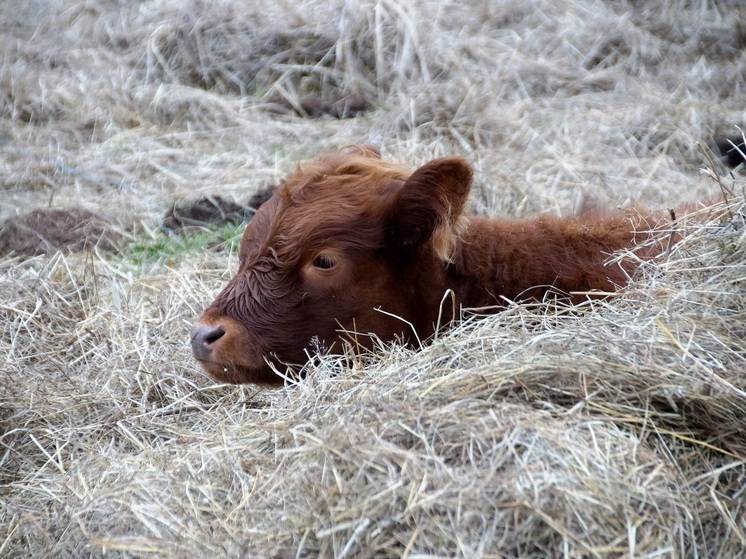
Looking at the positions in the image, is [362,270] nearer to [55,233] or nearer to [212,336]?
[212,336]

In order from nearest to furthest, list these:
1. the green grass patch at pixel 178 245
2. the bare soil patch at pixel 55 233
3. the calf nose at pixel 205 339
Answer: the calf nose at pixel 205 339, the green grass patch at pixel 178 245, the bare soil patch at pixel 55 233

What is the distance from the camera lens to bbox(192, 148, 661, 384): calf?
4648 mm

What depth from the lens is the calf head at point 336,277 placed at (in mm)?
4633

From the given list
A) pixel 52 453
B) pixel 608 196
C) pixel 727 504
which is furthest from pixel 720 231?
pixel 608 196

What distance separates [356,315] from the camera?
471 cm

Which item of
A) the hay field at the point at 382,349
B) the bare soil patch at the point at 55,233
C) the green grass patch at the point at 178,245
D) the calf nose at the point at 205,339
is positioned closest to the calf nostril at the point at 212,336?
the calf nose at the point at 205,339

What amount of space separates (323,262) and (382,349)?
18.4 inches

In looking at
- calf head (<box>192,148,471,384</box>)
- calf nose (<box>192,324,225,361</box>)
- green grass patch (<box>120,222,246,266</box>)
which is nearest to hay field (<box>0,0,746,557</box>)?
green grass patch (<box>120,222,246,266</box>)

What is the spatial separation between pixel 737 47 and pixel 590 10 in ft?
5.15

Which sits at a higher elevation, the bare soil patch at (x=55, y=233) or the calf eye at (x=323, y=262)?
the calf eye at (x=323, y=262)

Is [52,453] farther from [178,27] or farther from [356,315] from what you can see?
[178,27]

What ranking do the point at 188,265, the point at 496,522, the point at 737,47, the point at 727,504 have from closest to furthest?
the point at 496,522
the point at 727,504
the point at 188,265
the point at 737,47

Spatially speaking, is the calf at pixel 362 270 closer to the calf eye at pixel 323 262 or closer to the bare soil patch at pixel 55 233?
the calf eye at pixel 323 262

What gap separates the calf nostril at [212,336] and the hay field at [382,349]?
1.25 ft
